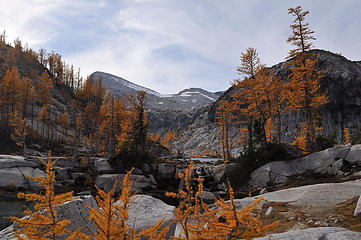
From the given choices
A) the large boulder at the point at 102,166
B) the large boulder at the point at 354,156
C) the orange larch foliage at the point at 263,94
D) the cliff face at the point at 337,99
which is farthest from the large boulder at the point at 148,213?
the cliff face at the point at 337,99

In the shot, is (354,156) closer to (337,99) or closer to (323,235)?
(323,235)

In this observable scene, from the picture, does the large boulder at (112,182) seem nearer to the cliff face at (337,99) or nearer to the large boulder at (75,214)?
the large boulder at (75,214)

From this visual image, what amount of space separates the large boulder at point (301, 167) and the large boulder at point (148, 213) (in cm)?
1008

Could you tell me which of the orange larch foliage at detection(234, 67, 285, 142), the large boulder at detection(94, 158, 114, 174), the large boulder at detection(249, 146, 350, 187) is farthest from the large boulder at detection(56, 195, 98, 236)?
the large boulder at detection(94, 158, 114, 174)

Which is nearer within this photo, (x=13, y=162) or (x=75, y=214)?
(x=75, y=214)

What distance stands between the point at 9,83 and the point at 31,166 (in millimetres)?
32384

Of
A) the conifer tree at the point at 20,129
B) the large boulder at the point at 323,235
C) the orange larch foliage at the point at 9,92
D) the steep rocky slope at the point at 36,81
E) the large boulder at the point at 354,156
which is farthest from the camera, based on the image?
the steep rocky slope at the point at 36,81

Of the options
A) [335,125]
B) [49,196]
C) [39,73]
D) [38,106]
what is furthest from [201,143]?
[49,196]

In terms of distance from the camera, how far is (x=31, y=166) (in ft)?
77.0

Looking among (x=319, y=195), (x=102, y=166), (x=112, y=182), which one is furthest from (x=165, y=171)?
(x=319, y=195)

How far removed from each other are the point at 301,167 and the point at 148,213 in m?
13.7

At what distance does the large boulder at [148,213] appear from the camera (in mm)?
8812

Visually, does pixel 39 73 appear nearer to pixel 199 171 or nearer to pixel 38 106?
pixel 38 106

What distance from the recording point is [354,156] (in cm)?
1598
